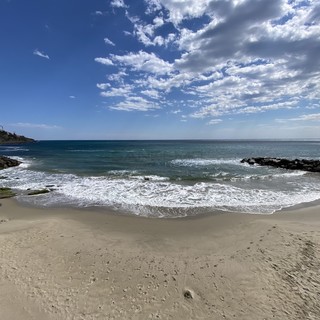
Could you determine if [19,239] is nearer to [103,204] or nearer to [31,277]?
[31,277]

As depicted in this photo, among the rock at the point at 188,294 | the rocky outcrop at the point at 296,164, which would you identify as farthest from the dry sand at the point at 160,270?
the rocky outcrop at the point at 296,164

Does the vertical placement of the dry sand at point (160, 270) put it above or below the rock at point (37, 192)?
above

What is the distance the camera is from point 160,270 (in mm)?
6965

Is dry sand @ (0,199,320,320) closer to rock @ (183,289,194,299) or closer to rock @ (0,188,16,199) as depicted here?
rock @ (183,289,194,299)

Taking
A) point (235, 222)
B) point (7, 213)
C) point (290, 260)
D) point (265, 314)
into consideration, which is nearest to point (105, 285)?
point (265, 314)

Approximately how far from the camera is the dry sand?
216 inches

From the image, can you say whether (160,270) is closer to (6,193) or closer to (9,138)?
(6,193)

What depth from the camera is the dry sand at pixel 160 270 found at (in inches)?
216

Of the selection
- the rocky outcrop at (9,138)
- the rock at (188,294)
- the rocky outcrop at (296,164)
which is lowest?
the rocky outcrop at (296,164)

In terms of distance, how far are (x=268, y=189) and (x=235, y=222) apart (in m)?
8.85

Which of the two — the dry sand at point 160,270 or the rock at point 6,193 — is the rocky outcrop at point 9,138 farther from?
the dry sand at point 160,270

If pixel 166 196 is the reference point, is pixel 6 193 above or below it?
above

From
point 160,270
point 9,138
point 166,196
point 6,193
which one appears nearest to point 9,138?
point 9,138

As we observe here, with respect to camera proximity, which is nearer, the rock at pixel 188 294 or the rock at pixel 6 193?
the rock at pixel 188 294
